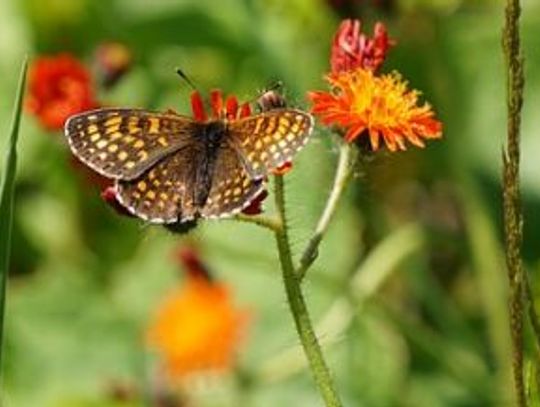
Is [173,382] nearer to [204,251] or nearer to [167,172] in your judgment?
[204,251]

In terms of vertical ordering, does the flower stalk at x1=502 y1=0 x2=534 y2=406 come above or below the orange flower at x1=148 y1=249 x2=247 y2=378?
above

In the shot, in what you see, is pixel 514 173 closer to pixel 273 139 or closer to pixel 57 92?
pixel 273 139

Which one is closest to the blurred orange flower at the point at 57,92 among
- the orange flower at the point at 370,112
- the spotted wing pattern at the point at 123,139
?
the spotted wing pattern at the point at 123,139

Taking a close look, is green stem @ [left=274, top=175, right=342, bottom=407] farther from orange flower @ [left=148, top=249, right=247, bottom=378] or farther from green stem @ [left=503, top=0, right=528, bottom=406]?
orange flower @ [left=148, top=249, right=247, bottom=378]

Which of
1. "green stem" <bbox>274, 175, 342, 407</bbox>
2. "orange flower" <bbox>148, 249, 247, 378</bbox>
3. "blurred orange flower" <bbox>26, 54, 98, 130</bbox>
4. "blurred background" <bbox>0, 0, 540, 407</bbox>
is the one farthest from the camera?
"orange flower" <bbox>148, 249, 247, 378</bbox>

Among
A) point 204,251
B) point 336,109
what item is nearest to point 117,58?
point 204,251

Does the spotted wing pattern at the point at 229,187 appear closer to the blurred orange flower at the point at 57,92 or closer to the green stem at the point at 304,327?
the green stem at the point at 304,327

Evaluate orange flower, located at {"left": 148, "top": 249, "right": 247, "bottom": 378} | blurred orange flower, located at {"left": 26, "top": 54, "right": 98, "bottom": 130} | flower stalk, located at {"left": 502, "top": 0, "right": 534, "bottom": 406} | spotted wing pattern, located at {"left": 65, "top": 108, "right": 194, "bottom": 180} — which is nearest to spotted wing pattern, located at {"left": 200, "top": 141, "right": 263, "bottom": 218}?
spotted wing pattern, located at {"left": 65, "top": 108, "right": 194, "bottom": 180}
